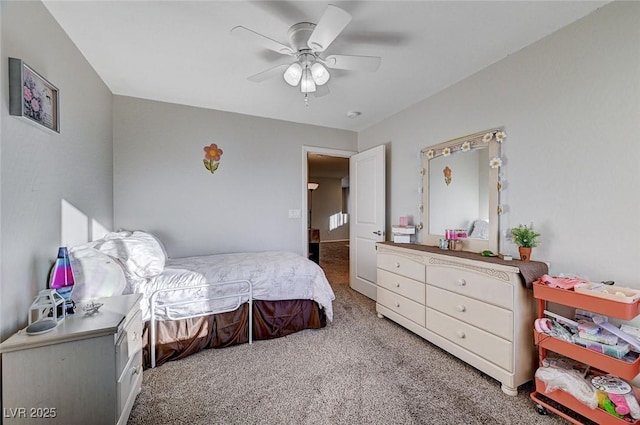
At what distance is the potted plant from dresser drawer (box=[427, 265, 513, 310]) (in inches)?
11.9

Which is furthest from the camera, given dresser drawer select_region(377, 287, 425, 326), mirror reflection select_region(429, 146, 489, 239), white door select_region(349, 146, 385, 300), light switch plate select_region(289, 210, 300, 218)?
light switch plate select_region(289, 210, 300, 218)

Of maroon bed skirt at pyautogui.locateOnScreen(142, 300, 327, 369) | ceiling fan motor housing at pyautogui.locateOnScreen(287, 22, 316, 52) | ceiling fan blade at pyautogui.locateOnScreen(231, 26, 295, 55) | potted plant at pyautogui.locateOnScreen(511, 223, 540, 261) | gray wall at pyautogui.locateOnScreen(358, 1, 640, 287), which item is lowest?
maroon bed skirt at pyautogui.locateOnScreen(142, 300, 327, 369)

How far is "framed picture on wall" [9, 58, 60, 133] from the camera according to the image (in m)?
1.29

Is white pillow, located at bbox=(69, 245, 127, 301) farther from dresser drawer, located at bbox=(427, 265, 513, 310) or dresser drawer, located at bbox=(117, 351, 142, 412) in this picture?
dresser drawer, located at bbox=(427, 265, 513, 310)

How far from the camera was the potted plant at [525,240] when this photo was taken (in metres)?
1.81

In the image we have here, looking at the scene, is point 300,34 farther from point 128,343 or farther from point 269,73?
point 128,343

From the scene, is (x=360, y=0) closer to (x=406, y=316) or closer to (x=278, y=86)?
(x=278, y=86)

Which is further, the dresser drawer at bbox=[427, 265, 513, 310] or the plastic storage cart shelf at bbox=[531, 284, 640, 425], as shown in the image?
the dresser drawer at bbox=[427, 265, 513, 310]

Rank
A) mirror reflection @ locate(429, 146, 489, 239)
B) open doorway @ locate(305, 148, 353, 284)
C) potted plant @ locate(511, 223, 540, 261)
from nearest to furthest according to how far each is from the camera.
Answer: potted plant @ locate(511, 223, 540, 261), mirror reflection @ locate(429, 146, 489, 239), open doorway @ locate(305, 148, 353, 284)

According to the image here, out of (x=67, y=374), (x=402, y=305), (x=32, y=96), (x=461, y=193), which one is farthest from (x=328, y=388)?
(x=32, y=96)

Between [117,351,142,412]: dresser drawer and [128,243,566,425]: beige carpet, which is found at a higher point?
[117,351,142,412]: dresser drawer

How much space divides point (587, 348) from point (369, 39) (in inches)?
93.7

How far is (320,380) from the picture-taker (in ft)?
6.09

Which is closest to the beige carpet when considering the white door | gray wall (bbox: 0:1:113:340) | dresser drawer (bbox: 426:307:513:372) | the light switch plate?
dresser drawer (bbox: 426:307:513:372)
